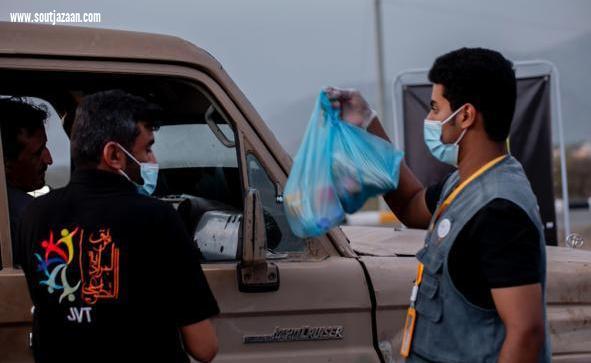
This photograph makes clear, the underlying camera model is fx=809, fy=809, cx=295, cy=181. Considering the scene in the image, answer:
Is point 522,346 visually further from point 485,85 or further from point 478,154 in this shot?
point 485,85

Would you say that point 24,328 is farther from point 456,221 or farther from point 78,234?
point 456,221

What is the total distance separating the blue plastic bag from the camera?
2.33 metres

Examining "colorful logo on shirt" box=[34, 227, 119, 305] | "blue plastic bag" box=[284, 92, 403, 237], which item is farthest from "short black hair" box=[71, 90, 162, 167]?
"blue plastic bag" box=[284, 92, 403, 237]

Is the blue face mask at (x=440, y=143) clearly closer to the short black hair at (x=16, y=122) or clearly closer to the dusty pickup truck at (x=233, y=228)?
the dusty pickup truck at (x=233, y=228)

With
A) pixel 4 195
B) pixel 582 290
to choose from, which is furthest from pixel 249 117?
pixel 582 290

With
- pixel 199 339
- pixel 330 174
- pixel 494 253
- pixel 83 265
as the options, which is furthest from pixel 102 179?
pixel 494 253

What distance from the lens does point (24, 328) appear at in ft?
8.34

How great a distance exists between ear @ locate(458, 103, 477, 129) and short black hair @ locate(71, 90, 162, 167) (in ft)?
2.84

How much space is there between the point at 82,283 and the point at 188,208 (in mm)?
1100

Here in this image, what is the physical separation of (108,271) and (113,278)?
21mm

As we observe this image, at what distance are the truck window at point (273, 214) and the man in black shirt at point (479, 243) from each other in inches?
28.2

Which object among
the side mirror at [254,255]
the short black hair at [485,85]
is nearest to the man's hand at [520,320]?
the short black hair at [485,85]

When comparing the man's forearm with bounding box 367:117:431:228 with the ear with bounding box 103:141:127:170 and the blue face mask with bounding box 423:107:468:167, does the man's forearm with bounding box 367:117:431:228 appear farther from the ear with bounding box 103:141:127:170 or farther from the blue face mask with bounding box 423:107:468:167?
the ear with bounding box 103:141:127:170

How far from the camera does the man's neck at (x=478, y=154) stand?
2.19 metres
